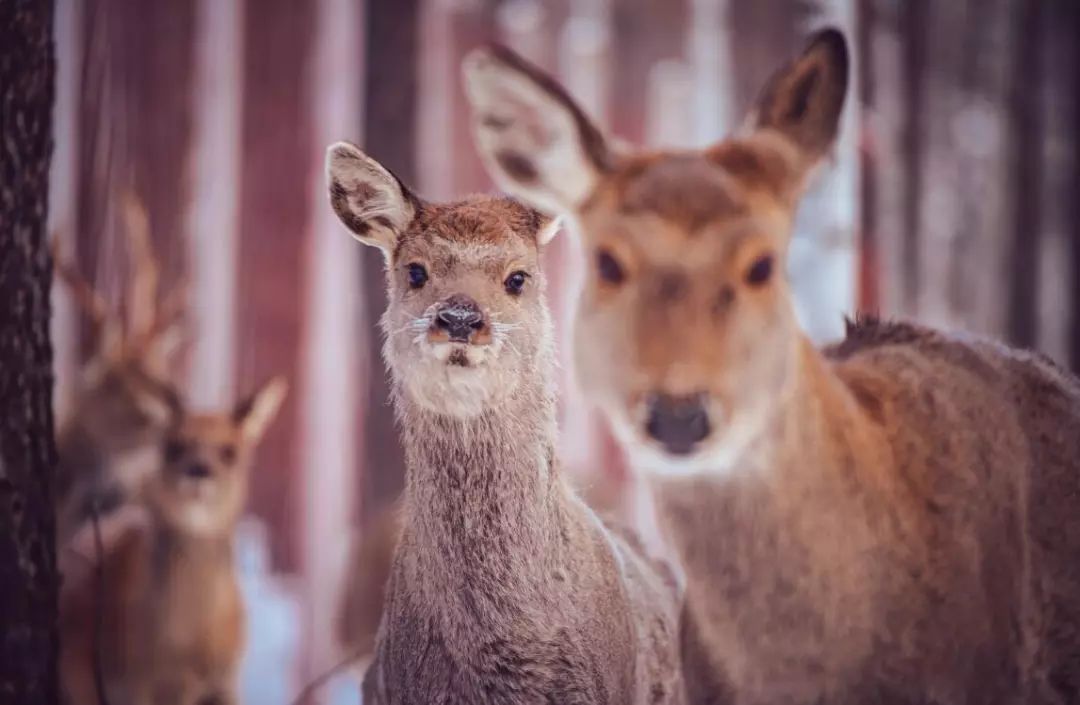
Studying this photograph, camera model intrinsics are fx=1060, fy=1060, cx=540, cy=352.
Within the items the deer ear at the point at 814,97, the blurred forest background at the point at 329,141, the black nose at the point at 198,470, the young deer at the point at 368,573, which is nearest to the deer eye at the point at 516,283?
the deer ear at the point at 814,97

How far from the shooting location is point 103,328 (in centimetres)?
220

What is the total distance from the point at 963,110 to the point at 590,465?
1.62 metres

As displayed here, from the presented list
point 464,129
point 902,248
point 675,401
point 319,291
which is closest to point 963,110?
point 902,248

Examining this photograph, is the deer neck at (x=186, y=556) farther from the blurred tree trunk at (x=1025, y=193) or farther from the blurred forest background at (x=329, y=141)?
the blurred tree trunk at (x=1025, y=193)

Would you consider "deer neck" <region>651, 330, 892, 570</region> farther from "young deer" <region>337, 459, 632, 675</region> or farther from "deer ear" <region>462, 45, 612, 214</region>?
"young deer" <region>337, 459, 632, 675</region>

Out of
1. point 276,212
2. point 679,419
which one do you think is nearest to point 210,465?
point 276,212

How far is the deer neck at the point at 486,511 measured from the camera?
4.21 ft

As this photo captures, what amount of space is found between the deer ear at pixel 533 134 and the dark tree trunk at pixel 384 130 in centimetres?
67

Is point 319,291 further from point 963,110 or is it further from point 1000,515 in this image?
point 963,110

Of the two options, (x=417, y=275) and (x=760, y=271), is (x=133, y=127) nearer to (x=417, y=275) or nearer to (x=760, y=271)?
(x=417, y=275)

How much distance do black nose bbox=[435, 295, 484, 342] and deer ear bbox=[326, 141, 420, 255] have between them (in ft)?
0.47

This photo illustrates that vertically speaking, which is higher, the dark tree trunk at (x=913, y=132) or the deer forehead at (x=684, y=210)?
the dark tree trunk at (x=913, y=132)

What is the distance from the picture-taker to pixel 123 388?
2.21 metres


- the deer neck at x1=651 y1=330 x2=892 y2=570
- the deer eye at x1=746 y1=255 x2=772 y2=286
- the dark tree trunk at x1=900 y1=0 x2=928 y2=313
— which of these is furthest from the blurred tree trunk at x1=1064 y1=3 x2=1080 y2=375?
the deer eye at x1=746 y1=255 x2=772 y2=286
